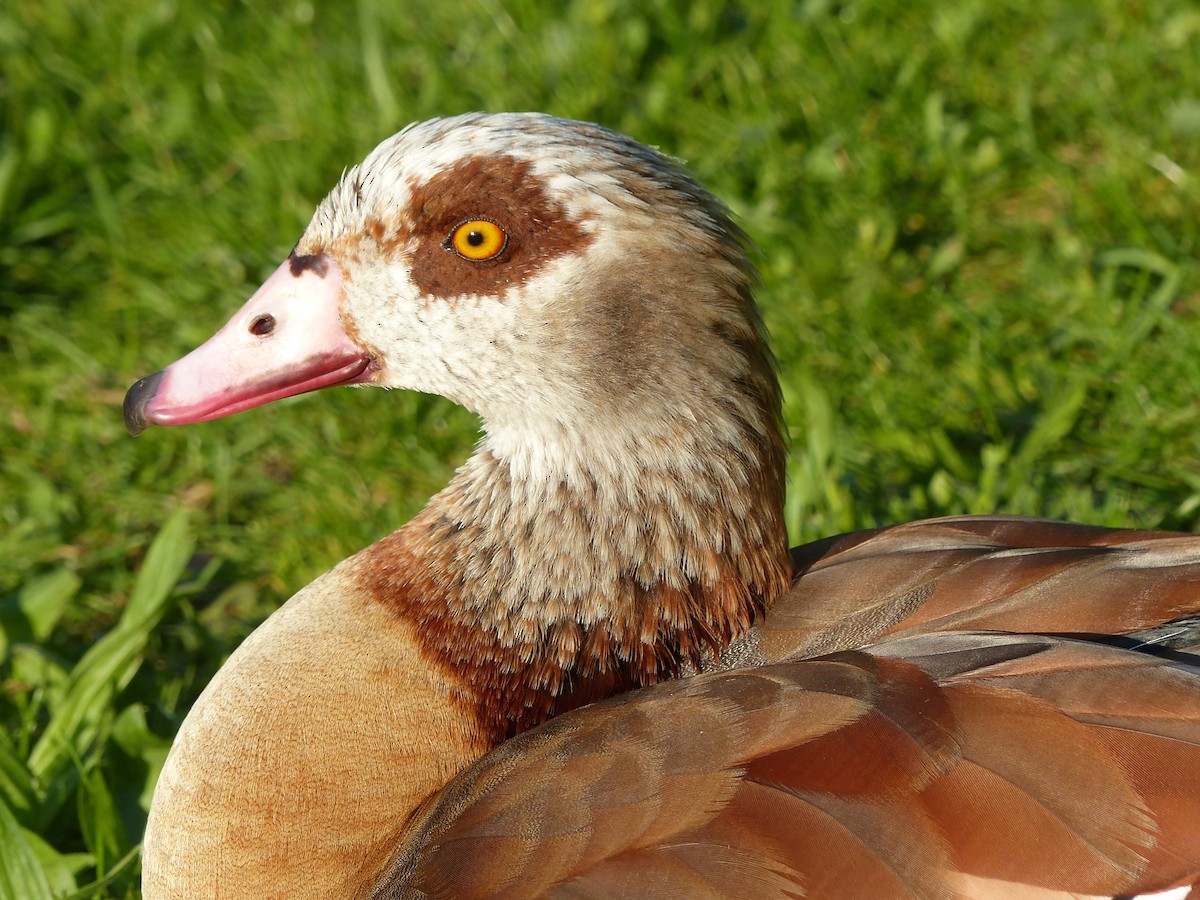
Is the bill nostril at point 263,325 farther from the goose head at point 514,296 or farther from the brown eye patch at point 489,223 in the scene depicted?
the brown eye patch at point 489,223

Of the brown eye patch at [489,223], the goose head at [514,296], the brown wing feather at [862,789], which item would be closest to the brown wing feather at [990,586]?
the brown wing feather at [862,789]

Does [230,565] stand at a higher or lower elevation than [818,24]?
lower

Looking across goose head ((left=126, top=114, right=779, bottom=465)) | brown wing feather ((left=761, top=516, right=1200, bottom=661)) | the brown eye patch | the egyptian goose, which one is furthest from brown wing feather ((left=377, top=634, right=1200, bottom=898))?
the brown eye patch

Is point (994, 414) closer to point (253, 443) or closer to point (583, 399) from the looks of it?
point (583, 399)

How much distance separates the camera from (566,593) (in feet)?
7.52

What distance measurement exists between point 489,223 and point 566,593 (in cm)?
58

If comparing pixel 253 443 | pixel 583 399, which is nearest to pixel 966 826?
pixel 583 399

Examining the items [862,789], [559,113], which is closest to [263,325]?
[862,789]

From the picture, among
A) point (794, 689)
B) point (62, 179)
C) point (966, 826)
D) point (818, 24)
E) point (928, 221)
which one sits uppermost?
point (62, 179)

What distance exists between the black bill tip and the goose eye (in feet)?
1.81

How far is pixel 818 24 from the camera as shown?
4.70 metres

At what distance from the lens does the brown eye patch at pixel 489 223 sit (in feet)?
7.38

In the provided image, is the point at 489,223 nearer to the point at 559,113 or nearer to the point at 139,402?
the point at 139,402

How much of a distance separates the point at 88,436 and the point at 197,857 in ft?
6.65
